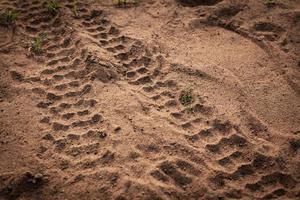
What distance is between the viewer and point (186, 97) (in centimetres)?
329

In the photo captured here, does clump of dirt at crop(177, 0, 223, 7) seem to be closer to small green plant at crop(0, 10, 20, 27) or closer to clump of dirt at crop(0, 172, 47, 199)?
small green plant at crop(0, 10, 20, 27)

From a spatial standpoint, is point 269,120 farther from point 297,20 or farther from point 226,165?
point 297,20

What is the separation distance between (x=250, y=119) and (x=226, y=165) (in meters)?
0.62

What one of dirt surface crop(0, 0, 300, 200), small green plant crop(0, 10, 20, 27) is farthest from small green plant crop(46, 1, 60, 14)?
small green plant crop(0, 10, 20, 27)

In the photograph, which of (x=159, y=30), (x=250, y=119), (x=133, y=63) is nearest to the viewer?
(x=250, y=119)

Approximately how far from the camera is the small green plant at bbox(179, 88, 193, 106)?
3256mm

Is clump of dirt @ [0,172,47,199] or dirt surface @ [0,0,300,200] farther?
dirt surface @ [0,0,300,200]

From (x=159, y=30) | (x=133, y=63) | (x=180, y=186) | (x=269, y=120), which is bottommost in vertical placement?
(x=180, y=186)

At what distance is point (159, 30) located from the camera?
402cm

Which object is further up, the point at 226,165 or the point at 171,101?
the point at 171,101

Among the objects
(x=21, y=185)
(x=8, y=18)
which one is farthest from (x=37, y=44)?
(x=21, y=185)

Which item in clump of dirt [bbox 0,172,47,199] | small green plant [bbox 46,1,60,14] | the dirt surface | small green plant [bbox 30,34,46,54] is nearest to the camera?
clump of dirt [bbox 0,172,47,199]

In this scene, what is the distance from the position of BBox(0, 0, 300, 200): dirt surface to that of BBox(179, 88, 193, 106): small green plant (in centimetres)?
1

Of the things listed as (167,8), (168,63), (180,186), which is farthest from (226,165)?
(167,8)
